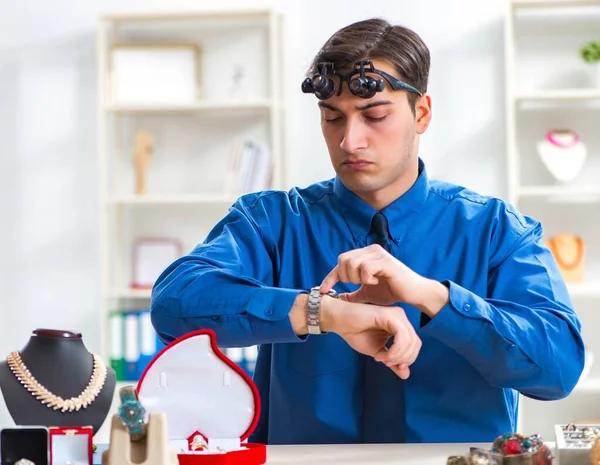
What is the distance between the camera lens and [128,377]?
398cm

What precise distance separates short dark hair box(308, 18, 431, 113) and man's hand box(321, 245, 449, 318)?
440 millimetres

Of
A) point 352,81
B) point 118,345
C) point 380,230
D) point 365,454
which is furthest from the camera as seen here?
point 118,345

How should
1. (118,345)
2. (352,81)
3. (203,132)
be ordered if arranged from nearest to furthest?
(352,81)
(118,345)
(203,132)

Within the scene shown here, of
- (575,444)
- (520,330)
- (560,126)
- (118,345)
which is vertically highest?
(560,126)

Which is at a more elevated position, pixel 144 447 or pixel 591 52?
pixel 591 52

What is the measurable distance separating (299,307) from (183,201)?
2.39m

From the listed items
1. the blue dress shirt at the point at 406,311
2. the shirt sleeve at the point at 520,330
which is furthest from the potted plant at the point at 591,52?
the shirt sleeve at the point at 520,330

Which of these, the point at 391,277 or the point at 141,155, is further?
the point at 141,155

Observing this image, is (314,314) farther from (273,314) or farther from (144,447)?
(144,447)

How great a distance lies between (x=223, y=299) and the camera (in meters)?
1.70

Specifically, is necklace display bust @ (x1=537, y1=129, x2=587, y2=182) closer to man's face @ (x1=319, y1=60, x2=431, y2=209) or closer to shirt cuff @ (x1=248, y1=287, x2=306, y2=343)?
man's face @ (x1=319, y1=60, x2=431, y2=209)

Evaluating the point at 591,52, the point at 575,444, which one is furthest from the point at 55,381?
the point at 591,52

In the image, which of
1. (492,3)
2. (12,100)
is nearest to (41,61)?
(12,100)

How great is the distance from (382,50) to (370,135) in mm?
166
